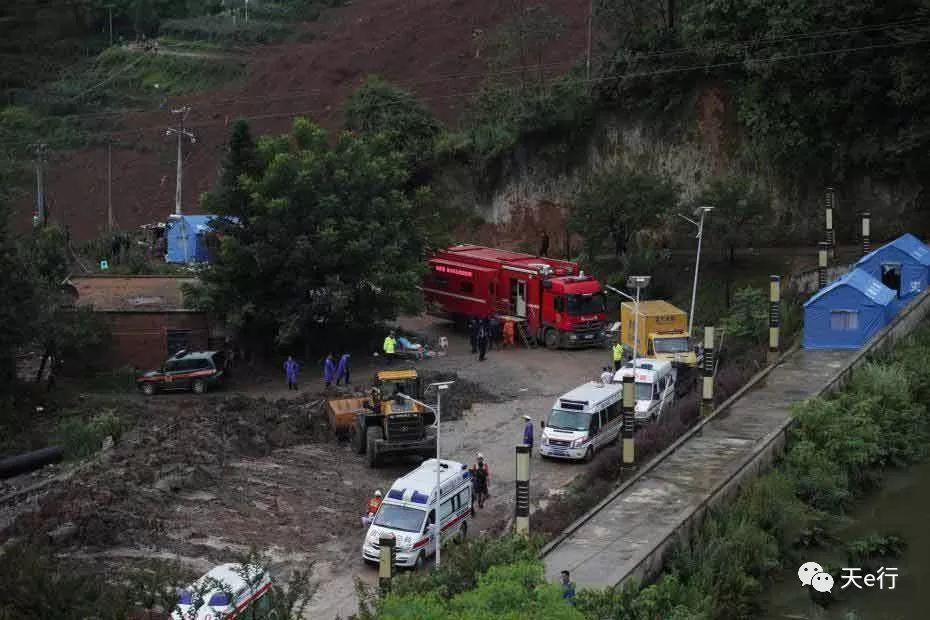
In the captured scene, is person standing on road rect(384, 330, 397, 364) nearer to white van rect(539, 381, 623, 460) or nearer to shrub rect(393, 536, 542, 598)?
white van rect(539, 381, 623, 460)

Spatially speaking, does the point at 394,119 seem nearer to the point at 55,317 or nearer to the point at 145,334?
the point at 145,334

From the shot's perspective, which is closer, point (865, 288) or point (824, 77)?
point (865, 288)

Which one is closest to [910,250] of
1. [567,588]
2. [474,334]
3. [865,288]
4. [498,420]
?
[865,288]

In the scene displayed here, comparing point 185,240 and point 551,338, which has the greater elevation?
point 185,240

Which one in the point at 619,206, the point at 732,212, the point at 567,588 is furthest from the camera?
the point at 619,206

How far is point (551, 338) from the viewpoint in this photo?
4581 centimetres

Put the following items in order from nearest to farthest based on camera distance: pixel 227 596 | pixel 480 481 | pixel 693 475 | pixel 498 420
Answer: pixel 227 596
pixel 693 475
pixel 480 481
pixel 498 420

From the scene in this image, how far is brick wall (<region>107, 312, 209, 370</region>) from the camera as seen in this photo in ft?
142

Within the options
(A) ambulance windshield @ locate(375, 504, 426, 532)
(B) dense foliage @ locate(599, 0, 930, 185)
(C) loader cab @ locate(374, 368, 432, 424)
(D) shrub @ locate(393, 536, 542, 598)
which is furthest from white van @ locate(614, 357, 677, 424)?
(B) dense foliage @ locate(599, 0, 930, 185)

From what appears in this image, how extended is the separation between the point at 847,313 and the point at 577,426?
12.5 m

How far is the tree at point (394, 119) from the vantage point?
61.1m

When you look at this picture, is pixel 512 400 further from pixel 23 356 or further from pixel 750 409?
pixel 23 356

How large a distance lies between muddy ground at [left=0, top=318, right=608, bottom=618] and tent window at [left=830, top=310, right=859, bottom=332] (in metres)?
8.47

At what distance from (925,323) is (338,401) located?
19379 mm
